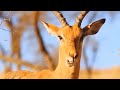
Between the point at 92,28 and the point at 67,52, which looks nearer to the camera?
the point at 67,52

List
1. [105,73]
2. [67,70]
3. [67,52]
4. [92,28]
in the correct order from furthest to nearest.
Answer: [105,73] → [92,28] → [67,70] → [67,52]

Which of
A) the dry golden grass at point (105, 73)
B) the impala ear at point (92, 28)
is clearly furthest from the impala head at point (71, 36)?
the dry golden grass at point (105, 73)

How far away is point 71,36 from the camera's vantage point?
443 cm

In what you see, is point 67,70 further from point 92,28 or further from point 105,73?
point 105,73

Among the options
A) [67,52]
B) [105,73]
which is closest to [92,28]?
[67,52]

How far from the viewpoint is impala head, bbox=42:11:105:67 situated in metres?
4.23

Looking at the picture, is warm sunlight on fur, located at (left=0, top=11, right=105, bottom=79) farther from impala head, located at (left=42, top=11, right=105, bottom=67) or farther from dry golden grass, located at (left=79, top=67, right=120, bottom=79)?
dry golden grass, located at (left=79, top=67, right=120, bottom=79)

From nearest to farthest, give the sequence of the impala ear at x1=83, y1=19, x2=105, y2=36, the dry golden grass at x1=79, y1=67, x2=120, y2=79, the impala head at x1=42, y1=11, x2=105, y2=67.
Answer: the impala head at x1=42, y1=11, x2=105, y2=67
the impala ear at x1=83, y1=19, x2=105, y2=36
the dry golden grass at x1=79, y1=67, x2=120, y2=79

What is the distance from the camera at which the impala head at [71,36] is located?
4.23m

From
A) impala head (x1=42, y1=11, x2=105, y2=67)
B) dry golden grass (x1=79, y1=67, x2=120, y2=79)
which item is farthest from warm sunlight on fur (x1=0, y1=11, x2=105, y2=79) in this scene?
dry golden grass (x1=79, y1=67, x2=120, y2=79)

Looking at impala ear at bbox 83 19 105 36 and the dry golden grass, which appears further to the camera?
the dry golden grass
